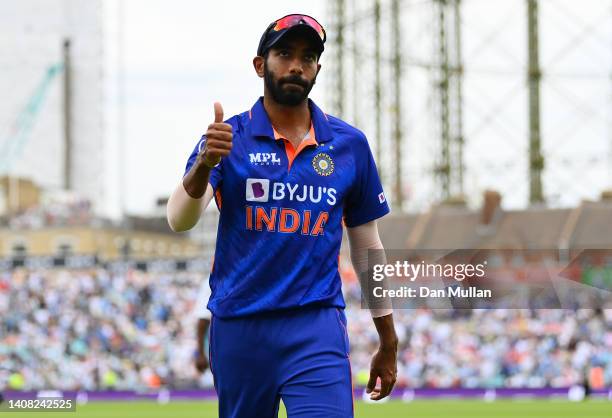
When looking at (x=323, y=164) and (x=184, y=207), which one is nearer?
(x=184, y=207)

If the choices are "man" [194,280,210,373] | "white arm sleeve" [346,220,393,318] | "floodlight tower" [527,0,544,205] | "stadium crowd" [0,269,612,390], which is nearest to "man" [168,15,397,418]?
"white arm sleeve" [346,220,393,318]

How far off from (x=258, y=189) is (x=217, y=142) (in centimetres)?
42

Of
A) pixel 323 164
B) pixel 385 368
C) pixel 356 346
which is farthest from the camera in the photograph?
pixel 356 346

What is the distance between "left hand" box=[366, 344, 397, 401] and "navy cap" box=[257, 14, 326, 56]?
1243mm

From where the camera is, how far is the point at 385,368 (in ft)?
18.2

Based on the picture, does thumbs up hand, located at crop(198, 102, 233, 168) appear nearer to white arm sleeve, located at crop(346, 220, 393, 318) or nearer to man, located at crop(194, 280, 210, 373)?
white arm sleeve, located at crop(346, 220, 393, 318)

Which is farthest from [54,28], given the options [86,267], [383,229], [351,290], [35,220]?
[351,290]

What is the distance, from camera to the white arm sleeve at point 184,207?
5.11 m

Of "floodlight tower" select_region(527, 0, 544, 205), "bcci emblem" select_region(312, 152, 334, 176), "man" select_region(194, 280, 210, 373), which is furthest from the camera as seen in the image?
"floodlight tower" select_region(527, 0, 544, 205)

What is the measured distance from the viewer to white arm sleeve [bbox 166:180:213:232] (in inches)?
201

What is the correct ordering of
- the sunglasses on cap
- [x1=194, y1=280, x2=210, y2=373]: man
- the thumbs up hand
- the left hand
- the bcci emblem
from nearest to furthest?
the thumbs up hand, the sunglasses on cap, the bcci emblem, the left hand, [x1=194, y1=280, x2=210, y2=373]: man

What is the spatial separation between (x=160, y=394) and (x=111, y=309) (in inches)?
194

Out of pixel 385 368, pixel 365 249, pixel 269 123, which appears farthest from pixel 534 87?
pixel 269 123

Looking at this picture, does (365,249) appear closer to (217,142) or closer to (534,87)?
(217,142)
